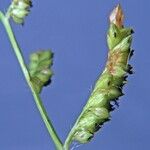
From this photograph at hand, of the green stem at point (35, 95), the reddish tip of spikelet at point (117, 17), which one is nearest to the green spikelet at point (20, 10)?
the green stem at point (35, 95)

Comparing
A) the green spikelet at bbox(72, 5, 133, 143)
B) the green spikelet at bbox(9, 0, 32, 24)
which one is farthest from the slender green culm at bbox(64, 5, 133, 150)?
the green spikelet at bbox(9, 0, 32, 24)

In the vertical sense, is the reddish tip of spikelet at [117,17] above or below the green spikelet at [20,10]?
below

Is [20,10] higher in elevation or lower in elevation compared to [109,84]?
higher

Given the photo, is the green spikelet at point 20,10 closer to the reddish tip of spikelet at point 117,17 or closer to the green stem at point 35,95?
the green stem at point 35,95

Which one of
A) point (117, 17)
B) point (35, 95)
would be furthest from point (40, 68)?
point (117, 17)

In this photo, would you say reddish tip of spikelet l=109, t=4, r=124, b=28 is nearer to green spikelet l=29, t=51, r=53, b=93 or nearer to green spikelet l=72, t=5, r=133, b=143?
green spikelet l=72, t=5, r=133, b=143

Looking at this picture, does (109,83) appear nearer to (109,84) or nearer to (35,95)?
(109,84)
